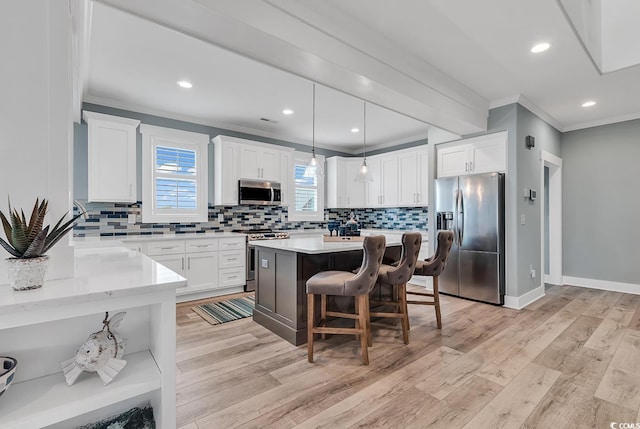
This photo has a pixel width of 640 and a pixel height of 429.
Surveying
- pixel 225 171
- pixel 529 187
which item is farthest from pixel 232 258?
pixel 529 187

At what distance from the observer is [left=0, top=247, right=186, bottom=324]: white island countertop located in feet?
3.06

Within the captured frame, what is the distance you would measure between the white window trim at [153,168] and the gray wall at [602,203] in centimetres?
581

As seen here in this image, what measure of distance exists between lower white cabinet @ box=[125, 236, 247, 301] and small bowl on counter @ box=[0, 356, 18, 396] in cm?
287

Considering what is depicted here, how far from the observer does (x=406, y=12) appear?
2.21 meters

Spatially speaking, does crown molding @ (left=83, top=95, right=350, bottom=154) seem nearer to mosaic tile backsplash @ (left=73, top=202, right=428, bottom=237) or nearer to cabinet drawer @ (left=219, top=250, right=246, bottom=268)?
mosaic tile backsplash @ (left=73, top=202, right=428, bottom=237)

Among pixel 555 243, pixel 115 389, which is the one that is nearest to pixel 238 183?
pixel 115 389

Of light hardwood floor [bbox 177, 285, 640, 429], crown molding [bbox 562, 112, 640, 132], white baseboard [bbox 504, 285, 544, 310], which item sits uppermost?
crown molding [bbox 562, 112, 640, 132]

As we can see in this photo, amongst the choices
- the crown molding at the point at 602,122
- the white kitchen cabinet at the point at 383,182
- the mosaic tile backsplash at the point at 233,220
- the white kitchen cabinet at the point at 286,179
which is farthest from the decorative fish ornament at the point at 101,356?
the crown molding at the point at 602,122

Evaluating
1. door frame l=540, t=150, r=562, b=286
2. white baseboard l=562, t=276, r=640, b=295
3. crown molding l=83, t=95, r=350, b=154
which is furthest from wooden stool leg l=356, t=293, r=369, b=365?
white baseboard l=562, t=276, r=640, b=295

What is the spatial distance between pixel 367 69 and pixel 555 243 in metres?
4.65

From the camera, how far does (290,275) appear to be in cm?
282

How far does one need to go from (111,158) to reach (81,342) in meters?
3.30

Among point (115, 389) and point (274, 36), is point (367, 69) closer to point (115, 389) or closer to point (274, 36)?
point (274, 36)

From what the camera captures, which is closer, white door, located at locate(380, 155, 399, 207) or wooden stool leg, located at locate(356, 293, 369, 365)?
wooden stool leg, located at locate(356, 293, 369, 365)
